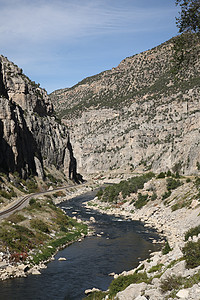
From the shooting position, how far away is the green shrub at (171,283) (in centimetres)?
1327

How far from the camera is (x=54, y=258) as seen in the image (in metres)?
31.2

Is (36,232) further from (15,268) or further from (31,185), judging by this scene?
(31,185)

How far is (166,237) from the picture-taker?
38.6 meters

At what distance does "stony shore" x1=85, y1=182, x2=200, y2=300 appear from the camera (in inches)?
525

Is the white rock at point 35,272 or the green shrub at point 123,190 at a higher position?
the white rock at point 35,272

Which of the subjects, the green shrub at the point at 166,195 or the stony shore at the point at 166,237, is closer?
the stony shore at the point at 166,237

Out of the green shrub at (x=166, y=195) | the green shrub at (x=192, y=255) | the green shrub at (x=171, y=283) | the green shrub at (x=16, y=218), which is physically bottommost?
the green shrub at (x=166, y=195)

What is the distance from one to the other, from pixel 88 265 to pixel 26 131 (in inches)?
2732

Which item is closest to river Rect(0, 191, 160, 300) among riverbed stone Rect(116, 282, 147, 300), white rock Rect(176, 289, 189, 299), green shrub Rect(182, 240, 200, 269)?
riverbed stone Rect(116, 282, 147, 300)

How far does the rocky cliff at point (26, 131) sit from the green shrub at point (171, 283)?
6237 centimetres

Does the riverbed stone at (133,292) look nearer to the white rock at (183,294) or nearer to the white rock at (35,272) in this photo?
the white rock at (183,294)

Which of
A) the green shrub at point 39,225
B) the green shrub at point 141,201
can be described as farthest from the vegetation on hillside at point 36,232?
the green shrub at point 141,201

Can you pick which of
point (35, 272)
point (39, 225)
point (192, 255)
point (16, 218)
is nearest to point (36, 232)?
point (39, 225)

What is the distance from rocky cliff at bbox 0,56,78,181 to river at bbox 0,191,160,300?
132 ft
